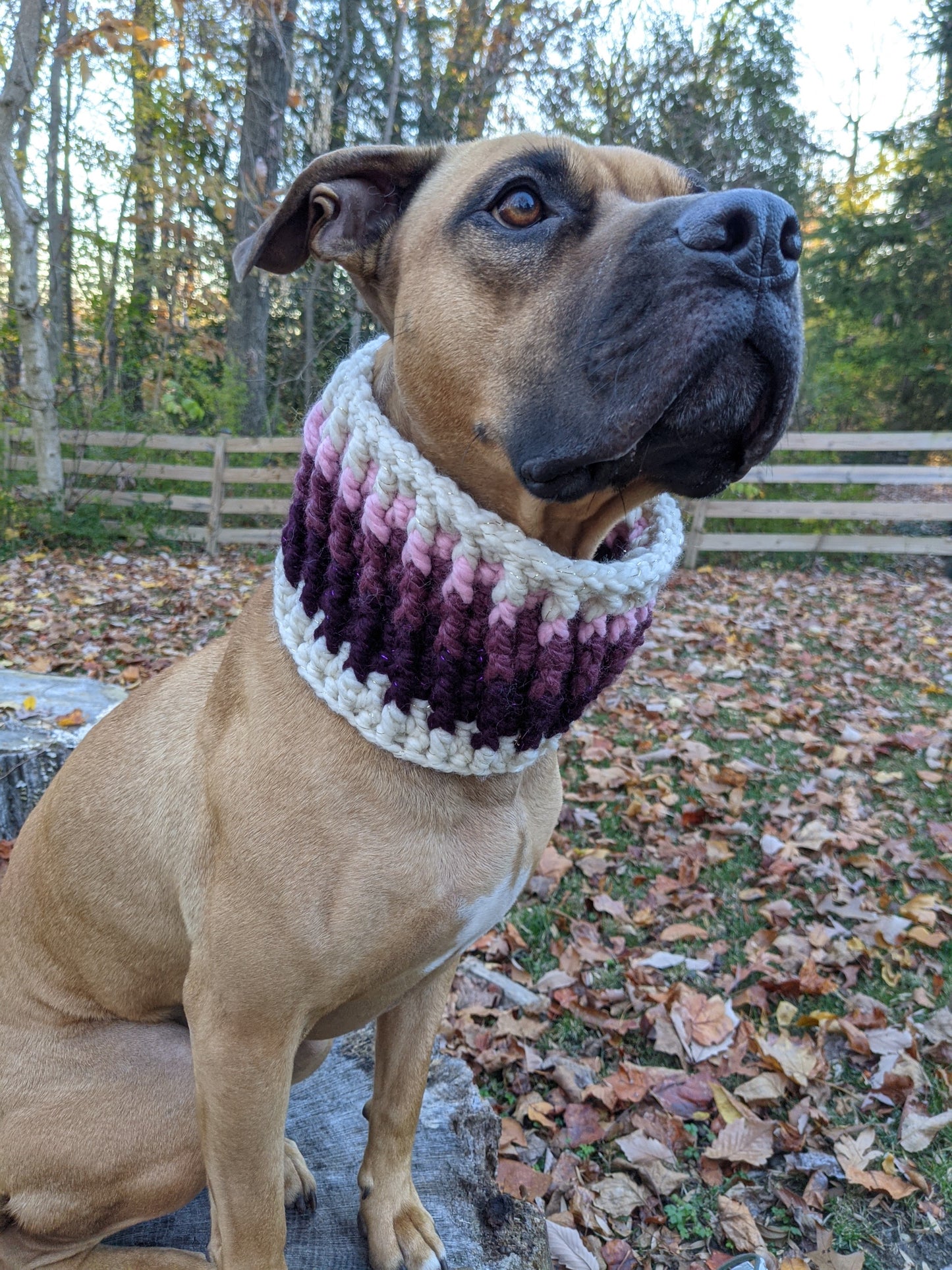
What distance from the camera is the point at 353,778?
1.66 meters

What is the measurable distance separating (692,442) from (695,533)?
10201 millimetres

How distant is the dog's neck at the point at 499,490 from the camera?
165cm

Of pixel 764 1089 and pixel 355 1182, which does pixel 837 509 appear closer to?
pixel 764 1089

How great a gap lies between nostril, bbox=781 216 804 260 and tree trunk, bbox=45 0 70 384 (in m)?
12.1

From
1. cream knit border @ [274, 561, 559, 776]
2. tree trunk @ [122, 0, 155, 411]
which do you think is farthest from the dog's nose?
tree trunk @ [122, 0, 155, 411]

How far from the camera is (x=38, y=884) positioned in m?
2.09

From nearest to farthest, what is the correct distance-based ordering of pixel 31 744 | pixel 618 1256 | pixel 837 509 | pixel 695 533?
pixel 618 1256
pixel 31 744
pixel 695 533
pixel 837 509

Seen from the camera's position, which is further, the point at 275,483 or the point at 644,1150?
the point at 275,483

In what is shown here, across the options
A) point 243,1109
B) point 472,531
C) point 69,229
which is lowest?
point 243,1109

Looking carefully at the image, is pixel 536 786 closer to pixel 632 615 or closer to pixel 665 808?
pixel 632 615

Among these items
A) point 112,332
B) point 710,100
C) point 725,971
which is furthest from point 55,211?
point 725,971

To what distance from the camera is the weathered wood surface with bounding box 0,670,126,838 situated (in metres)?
3.46

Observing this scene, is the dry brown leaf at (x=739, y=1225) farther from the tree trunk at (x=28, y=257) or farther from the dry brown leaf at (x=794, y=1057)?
the tree trunk at (x=28, y=257)

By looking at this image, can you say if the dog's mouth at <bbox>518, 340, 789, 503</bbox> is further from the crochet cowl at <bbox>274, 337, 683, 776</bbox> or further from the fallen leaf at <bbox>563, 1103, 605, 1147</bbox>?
the fallen leaf at <bbox>563, 1103, 605, 1147</bbox>
